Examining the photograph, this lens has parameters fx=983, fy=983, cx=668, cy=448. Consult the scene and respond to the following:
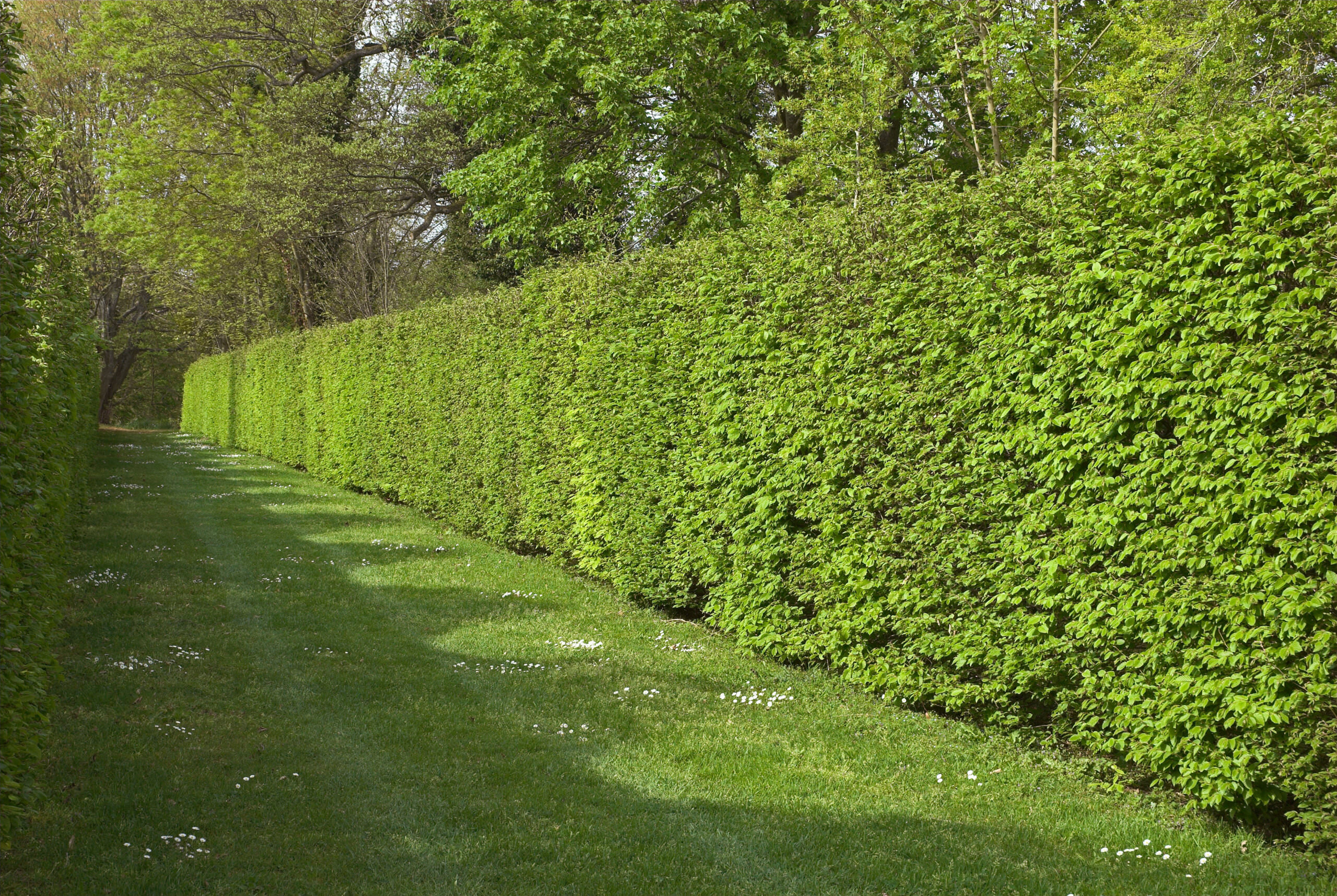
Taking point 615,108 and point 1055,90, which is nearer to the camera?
point 1055,90

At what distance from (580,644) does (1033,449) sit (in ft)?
15.4

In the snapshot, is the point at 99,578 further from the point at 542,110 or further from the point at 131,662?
the point at 542,110

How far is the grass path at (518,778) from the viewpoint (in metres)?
4.57

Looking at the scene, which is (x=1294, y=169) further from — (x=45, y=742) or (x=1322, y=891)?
(x=45, y=742)

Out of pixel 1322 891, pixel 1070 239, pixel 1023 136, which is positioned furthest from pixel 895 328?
pixel 1023 136

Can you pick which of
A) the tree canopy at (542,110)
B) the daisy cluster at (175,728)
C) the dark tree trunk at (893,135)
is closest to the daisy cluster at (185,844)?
the daisy cluster at (175,728)

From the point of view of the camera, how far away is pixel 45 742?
5465 millimetres

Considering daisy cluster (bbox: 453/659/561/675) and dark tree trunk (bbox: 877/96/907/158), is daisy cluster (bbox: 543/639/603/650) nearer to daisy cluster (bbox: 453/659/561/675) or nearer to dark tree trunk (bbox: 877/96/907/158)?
daisy cluster (bbox: 453/659/561/675)

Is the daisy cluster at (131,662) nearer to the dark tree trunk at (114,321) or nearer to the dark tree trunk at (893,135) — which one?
the dark tree trunk at (893,135)

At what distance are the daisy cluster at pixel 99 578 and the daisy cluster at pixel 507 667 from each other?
4825 mm

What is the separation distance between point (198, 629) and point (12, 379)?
190 inches

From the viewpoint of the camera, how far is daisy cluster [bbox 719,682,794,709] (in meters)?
7.31

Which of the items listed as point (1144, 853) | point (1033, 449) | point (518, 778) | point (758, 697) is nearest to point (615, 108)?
point (758, 697)

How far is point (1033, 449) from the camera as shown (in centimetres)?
587
